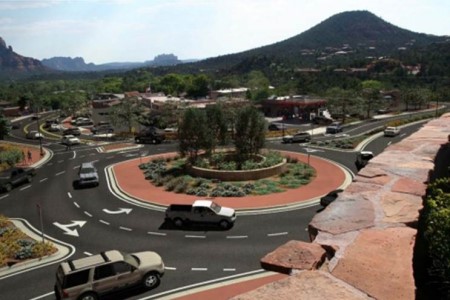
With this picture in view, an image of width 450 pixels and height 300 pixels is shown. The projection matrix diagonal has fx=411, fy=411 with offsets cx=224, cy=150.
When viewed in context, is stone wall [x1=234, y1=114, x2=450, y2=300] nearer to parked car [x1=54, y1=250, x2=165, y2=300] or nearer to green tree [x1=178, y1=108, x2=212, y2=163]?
parked car [x1=54, y1=250, x2=165, y2=300]

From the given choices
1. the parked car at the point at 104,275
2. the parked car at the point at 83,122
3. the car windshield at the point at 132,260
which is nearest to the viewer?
the parked car at the point at 104,275

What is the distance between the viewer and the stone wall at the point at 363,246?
323 centimetres

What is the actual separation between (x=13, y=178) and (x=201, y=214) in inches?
852

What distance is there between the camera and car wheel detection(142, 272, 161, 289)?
1680 centimetres

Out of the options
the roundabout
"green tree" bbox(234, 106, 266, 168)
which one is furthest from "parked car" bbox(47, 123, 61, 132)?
"green tree" bbox(234, 106, 266, 168)

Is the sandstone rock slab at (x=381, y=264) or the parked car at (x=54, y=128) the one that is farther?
the parked car at (x=54, y=128)

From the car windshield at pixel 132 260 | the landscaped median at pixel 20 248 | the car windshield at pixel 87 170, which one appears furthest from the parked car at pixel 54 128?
the car windshield at pixel 132 260

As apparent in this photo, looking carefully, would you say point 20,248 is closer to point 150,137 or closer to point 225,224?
point 225,224

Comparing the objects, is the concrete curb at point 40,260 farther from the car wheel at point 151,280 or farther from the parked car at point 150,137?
the parked car at point 150,137

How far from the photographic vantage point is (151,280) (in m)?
17.0

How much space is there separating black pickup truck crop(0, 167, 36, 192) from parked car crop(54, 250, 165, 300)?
2333 centimetres

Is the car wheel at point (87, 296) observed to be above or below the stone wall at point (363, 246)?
below

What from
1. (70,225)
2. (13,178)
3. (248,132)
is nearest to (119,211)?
(70,225)

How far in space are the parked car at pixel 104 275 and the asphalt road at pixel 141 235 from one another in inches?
21.0
